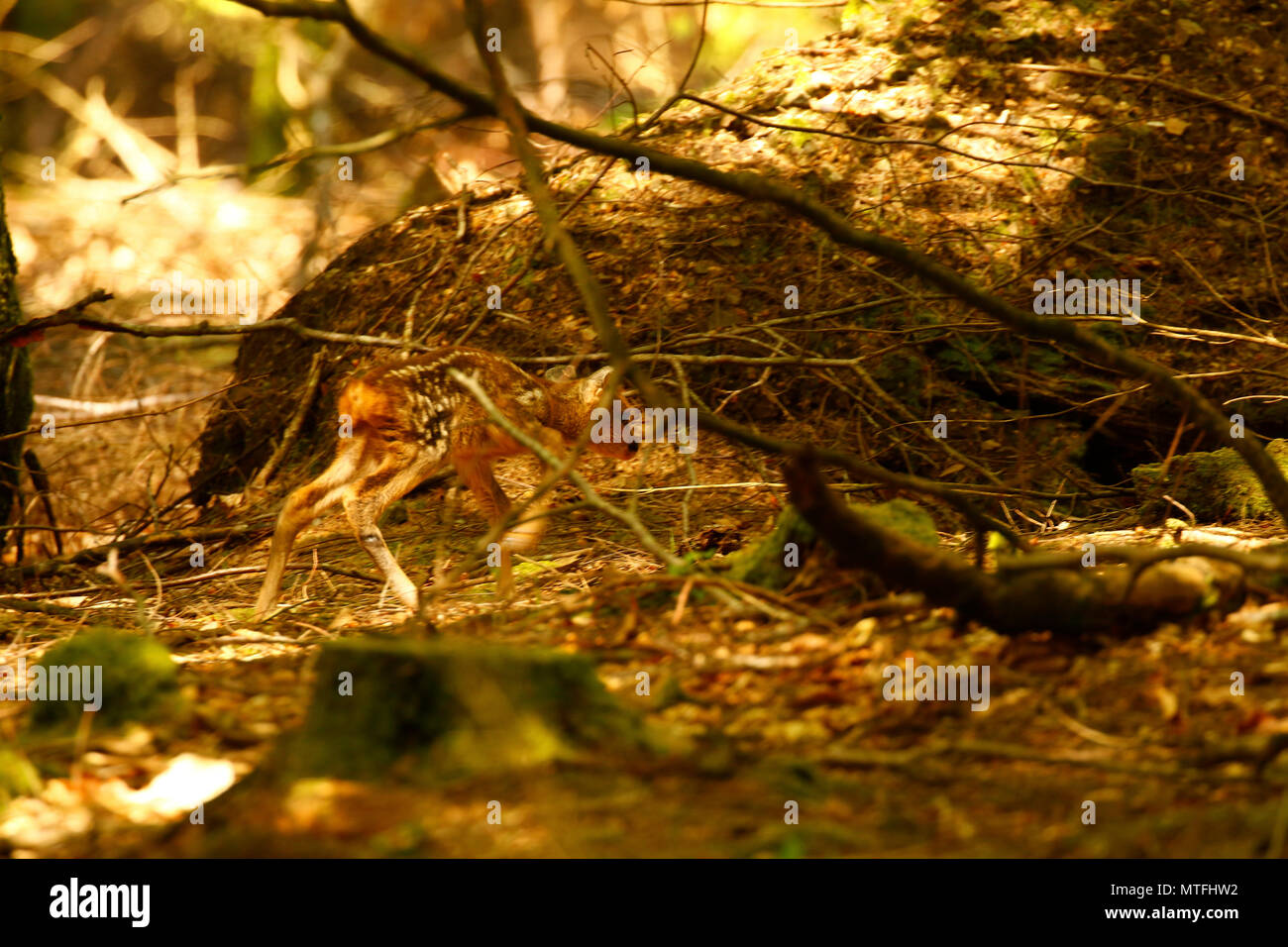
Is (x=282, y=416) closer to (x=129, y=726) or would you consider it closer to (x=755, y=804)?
(x=129, y=726)

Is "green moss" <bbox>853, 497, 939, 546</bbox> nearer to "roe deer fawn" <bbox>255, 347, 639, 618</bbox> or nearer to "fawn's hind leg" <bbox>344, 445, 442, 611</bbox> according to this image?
"roe deer fawn" <bbox>255, 347, 639, 618</bbox>

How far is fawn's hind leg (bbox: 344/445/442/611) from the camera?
685cm

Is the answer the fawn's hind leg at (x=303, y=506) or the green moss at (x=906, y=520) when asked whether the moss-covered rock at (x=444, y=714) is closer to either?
the green moss at (x=906, y=520)

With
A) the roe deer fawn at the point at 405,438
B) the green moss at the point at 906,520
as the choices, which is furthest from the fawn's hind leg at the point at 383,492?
the green moss at the point at 906,520

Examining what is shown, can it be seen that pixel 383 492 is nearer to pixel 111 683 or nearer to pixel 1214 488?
pixel 111 683

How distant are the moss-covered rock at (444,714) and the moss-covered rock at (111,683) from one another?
83 cm

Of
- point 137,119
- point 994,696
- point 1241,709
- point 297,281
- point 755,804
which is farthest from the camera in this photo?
point 137,119

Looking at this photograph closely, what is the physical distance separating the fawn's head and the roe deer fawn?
0.14 meters

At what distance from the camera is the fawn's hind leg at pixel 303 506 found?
22.1ft

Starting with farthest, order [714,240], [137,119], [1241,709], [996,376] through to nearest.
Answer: [137,119]
[714,240]
[996,376]
[1241,709]

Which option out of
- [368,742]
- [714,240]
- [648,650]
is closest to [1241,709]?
[648,650]

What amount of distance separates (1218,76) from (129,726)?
29.2ft

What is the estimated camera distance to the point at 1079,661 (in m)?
4.04

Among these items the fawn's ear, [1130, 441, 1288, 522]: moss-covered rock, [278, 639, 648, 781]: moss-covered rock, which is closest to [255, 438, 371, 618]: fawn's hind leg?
the fawn's ear
